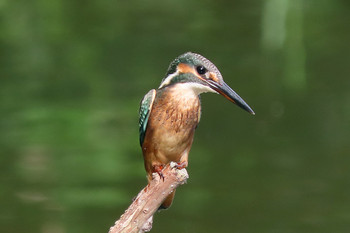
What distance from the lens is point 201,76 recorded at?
3100mm

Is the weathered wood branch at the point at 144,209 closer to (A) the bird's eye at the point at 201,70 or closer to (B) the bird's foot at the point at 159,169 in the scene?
(B) the bird's foot at the point at 159,169

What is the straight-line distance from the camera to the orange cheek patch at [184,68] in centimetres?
312

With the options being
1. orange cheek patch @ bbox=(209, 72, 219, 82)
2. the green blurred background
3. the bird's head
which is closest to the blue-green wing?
the bird's head

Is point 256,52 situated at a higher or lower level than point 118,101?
higher

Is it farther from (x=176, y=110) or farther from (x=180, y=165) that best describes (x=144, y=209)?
(x=176, y=110)

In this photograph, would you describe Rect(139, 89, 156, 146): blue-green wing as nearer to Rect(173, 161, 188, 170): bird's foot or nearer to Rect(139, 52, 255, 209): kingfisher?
Rect(139, 52, 255, 209): kingfisher

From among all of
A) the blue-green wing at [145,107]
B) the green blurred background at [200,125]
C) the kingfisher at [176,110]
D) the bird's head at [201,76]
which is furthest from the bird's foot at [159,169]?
the green blurred background at [200,125]

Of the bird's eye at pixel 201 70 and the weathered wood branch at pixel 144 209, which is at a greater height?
the bird's eye at pixel 201 70

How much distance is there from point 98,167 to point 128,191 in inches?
26.6

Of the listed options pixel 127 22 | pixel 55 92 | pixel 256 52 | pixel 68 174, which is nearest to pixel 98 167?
pixel 68 174

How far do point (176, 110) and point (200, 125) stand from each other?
4815 mm

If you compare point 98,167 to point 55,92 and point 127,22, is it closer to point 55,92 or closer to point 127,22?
point 55,92

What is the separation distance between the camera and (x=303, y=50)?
10766 millimetres

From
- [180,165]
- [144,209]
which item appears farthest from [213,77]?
[144,209]
